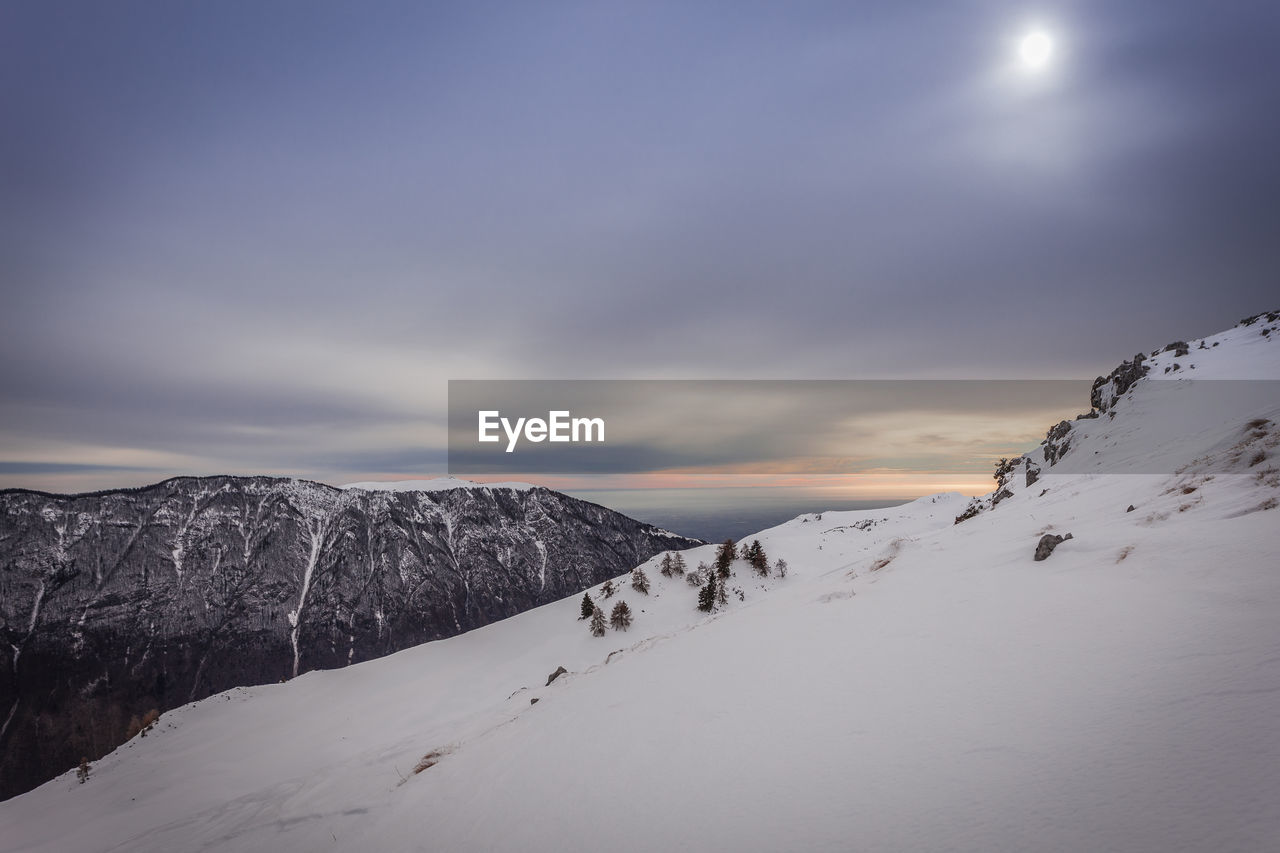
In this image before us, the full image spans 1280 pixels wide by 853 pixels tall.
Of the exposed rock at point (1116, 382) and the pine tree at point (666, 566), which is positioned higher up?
the exposed rock at point (1116, 382)

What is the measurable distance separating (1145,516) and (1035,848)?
9.62 meters

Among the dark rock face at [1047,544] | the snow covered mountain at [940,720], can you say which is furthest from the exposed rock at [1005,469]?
the dark rock face at [1047,544]

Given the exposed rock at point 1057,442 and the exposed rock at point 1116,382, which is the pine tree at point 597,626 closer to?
the exposed rock at point 1057,442

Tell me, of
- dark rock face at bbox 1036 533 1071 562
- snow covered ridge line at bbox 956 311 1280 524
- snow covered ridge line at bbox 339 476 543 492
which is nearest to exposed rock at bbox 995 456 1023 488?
snow covered ridge line at bbox 956 311 1280 524

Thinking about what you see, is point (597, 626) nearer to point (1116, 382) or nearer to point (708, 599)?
point (708, 599)

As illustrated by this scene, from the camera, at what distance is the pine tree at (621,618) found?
1390 inches

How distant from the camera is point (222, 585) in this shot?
411 feet

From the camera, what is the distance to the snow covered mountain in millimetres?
3475

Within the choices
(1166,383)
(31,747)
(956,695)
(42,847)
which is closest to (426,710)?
(42,847)

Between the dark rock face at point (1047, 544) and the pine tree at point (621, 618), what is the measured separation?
30313mm

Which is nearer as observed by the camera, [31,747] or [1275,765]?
[1275,765]

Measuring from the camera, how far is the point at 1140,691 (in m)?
4.30

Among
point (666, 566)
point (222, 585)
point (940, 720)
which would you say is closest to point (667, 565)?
point (666, 566)

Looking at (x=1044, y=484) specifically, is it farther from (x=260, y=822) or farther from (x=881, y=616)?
(x=260, y=822)
